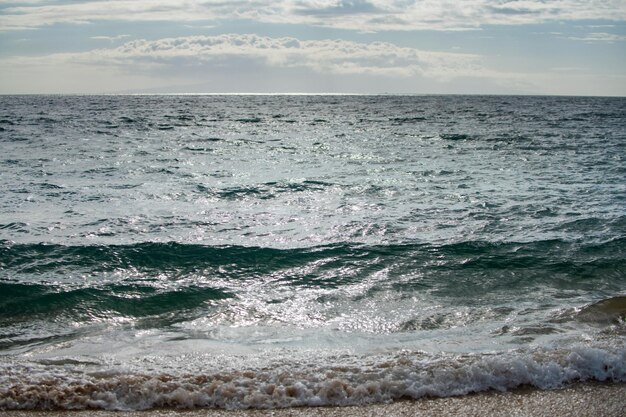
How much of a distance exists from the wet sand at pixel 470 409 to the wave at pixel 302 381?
103mm

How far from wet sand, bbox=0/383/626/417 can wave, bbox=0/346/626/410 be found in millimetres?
103

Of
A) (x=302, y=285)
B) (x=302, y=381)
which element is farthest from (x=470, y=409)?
(x=302, y=285)

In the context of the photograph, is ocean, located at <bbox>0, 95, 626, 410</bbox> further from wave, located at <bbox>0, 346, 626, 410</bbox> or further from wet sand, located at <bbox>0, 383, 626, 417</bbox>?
wet sand, located at <bbox>0, 383, 626, 417</bbox>

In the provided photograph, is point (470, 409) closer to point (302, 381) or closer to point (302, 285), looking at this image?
point (302, 381)

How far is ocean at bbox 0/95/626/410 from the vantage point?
6148 millimetres

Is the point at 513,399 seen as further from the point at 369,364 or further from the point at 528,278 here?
the point at 528,278

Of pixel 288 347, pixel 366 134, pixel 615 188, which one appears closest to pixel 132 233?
pixel 288 347

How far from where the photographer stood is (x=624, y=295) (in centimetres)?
916

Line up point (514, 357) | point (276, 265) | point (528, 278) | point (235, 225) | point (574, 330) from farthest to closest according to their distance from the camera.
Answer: point (235, 225) → point (276, 265) → point (528, 278) → point (574, 330) → point (514, 357)

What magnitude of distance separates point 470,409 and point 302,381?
1556 millimetres

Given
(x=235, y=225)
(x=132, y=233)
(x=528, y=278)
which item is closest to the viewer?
(x=528, y=278)

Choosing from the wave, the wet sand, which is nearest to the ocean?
the wave

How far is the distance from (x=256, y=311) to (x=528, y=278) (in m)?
4.56

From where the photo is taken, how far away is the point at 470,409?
5.66 m
